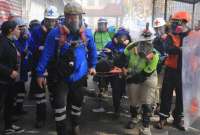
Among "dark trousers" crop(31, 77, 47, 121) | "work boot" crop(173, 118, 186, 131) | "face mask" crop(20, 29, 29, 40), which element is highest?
"face mask" crop(20, 29, 29, 40)

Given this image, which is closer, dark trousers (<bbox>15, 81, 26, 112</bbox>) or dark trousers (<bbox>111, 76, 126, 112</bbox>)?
dark trousers (<bbox>15, 81, 26, 112</bbox>)

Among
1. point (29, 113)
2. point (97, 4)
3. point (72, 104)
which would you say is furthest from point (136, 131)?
point (97, 4)

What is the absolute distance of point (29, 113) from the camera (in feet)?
29.5

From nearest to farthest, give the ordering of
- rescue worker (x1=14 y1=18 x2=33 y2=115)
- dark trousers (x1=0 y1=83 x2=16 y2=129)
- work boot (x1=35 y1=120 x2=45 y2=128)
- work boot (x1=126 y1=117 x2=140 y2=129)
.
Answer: dark trousers (x1=0 y1=83 x2=16 y2=129)
work boot (x1=35 y1=120 x2=45 y2=128)
work boot (x1=126 y1=117 x2=140 y2=129)
rescue worker (x1=14 y1=18 x2=33 y2=115)

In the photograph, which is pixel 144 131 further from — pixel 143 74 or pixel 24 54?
pixel 24 54

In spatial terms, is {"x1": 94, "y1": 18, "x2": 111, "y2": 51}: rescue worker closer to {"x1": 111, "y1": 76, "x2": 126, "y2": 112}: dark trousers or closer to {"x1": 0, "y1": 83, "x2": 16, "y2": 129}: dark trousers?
{"x1": 111, "y1": 76, "x2": 126, "y2": 112}: dark trousers

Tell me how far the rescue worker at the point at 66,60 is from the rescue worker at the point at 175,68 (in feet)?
6.75

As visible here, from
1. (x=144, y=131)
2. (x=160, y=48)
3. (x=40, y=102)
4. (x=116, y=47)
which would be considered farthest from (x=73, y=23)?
(x=160, y=48)

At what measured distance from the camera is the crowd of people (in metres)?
6.35

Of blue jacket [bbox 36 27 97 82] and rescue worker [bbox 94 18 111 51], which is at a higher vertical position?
rescue worker [bbox 94 18 111 51]

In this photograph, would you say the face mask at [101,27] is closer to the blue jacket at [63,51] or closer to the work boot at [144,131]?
the work boot at [144,131]

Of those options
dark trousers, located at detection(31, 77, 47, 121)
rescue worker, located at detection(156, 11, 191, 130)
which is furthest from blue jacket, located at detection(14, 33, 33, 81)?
rescue worker, located at detection(156, 11, 191, 130)

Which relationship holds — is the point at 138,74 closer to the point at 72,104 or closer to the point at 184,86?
the point at 184,86

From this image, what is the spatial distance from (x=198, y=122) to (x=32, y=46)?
3415 millimetres
